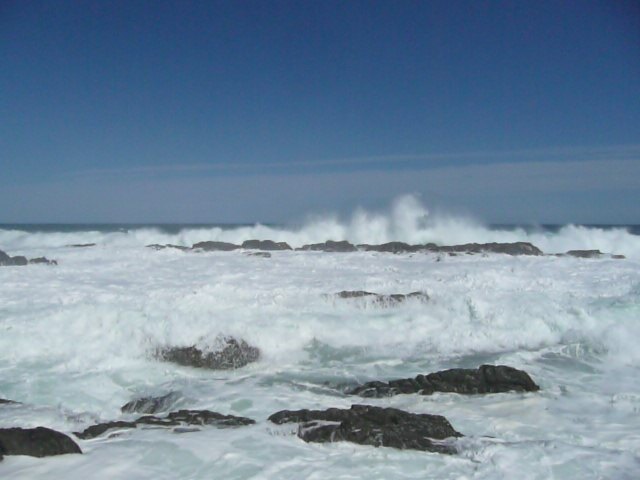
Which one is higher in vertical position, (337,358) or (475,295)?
(475,295)

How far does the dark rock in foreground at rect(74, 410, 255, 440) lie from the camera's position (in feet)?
19.5

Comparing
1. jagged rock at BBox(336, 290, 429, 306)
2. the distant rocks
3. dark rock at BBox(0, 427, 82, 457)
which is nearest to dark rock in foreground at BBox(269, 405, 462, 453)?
dark rock at BBox(0, 427, 82, 457)

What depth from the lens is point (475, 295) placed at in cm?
1191

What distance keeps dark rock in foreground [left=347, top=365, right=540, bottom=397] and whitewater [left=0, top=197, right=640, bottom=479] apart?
20cm

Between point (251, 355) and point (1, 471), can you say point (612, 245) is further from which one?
point (1, 471)

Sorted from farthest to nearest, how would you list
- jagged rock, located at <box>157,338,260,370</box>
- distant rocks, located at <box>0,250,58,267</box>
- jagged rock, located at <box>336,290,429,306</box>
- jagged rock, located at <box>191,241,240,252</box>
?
jagged rock, located at <box>191,241,240,252</box>, distant rocks, located at <box>0,250,58,267</box>, jagged rock, located at <box>336,290,429,306</box>, jagged rock, located at <box>157,338,260,370</box>

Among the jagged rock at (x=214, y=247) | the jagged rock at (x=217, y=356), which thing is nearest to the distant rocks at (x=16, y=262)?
the jagged rock at (x=214, y=247)

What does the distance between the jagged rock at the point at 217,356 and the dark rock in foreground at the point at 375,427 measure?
2850 mm

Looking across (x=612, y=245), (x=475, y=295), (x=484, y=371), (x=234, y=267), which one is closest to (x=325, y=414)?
(x=484, y=371)

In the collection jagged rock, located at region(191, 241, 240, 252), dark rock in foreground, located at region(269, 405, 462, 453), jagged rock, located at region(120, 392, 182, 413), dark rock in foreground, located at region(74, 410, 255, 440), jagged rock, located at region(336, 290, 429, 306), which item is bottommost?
jagged rock, located at region(120, 392, 182, 413)


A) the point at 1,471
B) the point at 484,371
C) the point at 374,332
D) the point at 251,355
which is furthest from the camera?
the point at 374,332

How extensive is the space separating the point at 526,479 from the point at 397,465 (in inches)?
44.6

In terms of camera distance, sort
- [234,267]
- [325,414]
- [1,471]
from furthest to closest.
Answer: [234,267] < [325,414] < [1,471]

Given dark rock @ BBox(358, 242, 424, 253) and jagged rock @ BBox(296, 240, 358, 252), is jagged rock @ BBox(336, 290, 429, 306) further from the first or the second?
jagged rock @ BBox(296, 240, 358, 252)
